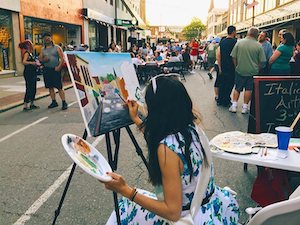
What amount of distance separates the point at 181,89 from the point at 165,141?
1.05 ft

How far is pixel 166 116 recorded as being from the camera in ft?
5.93

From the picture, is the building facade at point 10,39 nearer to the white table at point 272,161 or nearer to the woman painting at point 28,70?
the woman painting at point 28,70

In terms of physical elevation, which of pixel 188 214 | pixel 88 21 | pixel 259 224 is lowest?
pixel 188 214

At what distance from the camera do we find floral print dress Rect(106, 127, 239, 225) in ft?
5.80

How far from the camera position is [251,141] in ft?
8.99

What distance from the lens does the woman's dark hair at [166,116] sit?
1.78 meters

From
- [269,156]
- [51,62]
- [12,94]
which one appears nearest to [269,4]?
[12,94]

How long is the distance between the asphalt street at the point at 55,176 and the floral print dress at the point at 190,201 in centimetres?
40

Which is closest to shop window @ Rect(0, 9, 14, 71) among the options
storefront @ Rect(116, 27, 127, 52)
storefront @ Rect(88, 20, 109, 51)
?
storefront @ Rect(88, 20, 109, 51)

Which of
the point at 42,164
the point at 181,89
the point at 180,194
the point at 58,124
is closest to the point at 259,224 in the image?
the point at 180,194

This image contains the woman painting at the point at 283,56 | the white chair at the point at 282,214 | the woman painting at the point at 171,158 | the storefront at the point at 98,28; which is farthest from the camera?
the storefront at the point at 98,28

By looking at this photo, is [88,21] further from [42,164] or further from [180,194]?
[180,194]

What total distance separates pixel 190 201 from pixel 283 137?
109 centimetres

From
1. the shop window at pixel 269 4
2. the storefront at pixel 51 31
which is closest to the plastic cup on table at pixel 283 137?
the storefront at pixel 51 31
